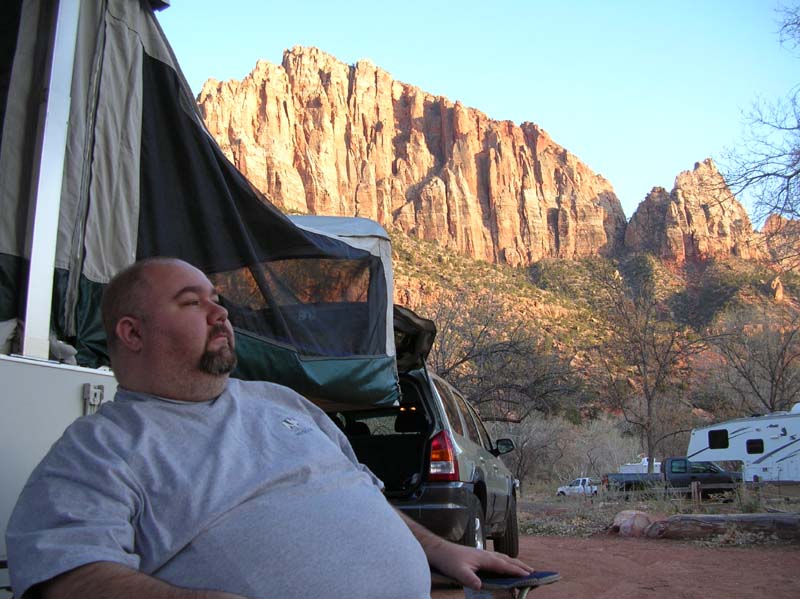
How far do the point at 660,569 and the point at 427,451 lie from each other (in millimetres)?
2979

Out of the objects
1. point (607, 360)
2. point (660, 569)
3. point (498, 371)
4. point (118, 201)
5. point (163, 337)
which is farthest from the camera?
point (607, 360)

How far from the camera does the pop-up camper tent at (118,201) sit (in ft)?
8.14

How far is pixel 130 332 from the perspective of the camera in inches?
79.1

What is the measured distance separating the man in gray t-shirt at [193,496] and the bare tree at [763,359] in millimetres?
21903

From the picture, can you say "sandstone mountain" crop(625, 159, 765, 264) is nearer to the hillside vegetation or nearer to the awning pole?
the hillside vegetation

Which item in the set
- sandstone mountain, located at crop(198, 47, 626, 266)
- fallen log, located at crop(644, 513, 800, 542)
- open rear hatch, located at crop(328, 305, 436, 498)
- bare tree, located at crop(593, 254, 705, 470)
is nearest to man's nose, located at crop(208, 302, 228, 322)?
open rear hatch, located at crop(328, 305, 436, 498)

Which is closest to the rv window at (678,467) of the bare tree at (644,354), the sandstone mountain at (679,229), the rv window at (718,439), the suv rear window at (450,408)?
the bare tree at (644,354)

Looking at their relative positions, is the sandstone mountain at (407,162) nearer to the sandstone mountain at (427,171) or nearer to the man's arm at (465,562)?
the sandstone mountain at (427,171)

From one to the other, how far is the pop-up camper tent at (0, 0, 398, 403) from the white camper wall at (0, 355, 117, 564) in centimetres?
11

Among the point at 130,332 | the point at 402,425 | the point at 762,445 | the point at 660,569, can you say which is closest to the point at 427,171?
the point at 762,445

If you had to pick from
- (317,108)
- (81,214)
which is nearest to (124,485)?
(81,214)

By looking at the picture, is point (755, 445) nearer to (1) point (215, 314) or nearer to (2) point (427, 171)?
(1) point (215, 314)

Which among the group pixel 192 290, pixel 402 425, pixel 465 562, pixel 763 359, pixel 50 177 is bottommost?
pixel 465 562

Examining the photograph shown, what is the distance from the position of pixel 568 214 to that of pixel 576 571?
8419 centimetres
